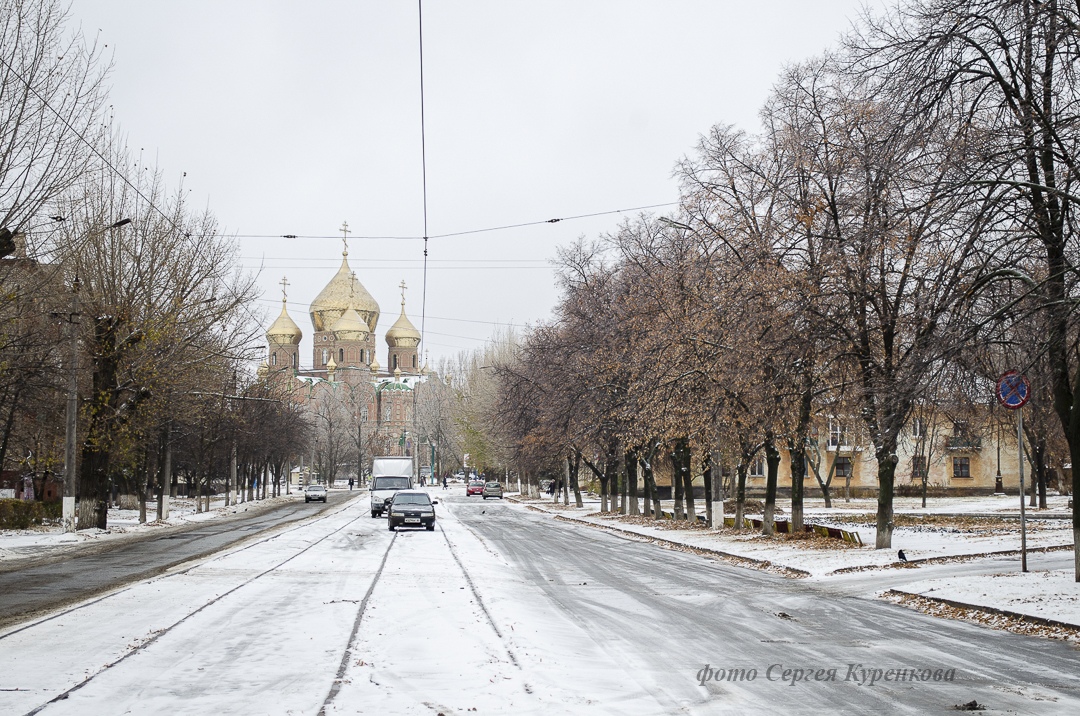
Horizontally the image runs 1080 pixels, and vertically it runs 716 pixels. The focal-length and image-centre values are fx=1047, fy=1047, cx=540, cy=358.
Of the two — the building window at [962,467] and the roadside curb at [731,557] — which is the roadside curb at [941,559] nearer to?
the roadside curb at [731,557]

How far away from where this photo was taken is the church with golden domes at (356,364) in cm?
14225

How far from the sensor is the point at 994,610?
14250 millimetres

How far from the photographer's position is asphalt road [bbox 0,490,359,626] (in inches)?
620

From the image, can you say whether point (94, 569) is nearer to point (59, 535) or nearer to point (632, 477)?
point (59, 535)

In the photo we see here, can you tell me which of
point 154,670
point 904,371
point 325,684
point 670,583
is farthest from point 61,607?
point 904,371

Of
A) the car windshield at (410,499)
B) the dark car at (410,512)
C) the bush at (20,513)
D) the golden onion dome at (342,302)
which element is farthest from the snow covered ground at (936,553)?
the golden onion dome at (342,302)

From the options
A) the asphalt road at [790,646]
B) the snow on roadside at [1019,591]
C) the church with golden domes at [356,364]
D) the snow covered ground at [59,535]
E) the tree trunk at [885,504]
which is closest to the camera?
the asphalt road at [790,646]

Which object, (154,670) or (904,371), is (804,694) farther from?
(904,371)

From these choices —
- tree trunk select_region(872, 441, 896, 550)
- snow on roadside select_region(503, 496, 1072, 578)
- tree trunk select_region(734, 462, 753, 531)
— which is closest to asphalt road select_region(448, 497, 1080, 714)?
snow on roadside select_region(503, 496, 1072, 578)

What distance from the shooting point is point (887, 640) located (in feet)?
39.5

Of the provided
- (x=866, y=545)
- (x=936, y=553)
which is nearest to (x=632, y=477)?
(x=866, y=545)

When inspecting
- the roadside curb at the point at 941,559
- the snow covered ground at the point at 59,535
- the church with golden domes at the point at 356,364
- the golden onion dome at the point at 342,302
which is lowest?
the snow covered ground at the point at 59,535

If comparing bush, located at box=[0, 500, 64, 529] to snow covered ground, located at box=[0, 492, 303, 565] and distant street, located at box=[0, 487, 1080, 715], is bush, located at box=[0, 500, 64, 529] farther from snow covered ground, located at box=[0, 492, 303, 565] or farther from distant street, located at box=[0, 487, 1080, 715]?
distant street, located at box=[0, 487, 1080, 715]

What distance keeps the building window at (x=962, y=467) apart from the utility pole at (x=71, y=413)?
2533 inches
